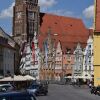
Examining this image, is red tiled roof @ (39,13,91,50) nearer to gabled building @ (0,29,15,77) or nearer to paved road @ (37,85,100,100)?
gabled building @ (0,29,15,77)

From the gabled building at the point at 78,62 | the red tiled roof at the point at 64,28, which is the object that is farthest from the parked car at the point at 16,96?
the red tiled roof at the point at 64,28

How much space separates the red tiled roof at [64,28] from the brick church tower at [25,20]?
3.04 metres

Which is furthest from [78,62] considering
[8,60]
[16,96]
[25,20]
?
[16,96]

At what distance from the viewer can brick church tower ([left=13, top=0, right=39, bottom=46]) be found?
155375 millimetres

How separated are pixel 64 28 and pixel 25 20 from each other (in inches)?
524

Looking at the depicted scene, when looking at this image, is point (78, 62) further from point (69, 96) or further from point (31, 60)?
point (69, 96)

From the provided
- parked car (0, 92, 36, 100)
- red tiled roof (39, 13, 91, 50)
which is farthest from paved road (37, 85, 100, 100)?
red tiled roof (39, 13, 91, 50)

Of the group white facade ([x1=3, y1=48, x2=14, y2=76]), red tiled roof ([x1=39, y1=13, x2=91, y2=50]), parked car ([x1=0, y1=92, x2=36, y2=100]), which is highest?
red tiled roof ([x1=39, y1=13, x2=91, y2=50])

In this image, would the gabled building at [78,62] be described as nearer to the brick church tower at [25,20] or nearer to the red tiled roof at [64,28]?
the red tiled roof at [64,28]

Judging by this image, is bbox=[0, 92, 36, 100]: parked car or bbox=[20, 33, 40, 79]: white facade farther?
bbox=[20, 33, 40, 79]: white facade

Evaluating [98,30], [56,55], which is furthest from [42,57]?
[98,30]

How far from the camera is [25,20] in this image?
15562cm

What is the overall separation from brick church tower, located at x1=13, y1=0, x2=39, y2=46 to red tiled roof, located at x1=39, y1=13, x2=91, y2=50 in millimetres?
3045

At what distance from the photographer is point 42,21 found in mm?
158500
